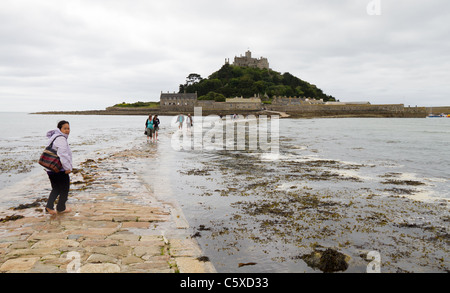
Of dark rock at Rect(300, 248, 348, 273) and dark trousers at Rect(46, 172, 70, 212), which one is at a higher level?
dark trousers at Rect(46, 172, 70, 212)

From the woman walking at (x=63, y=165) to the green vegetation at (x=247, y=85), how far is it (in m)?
135

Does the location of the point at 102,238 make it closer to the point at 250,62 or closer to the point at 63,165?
the point at 63,165

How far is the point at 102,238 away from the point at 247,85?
14448 centimetres

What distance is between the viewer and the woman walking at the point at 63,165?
227 inches

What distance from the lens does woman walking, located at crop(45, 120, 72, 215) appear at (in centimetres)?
578

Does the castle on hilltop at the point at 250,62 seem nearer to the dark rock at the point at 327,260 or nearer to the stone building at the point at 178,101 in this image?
the stone building at the point at 178,101

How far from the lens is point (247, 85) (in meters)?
146

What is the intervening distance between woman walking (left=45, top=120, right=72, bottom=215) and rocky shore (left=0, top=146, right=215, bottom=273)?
10.5 inches
